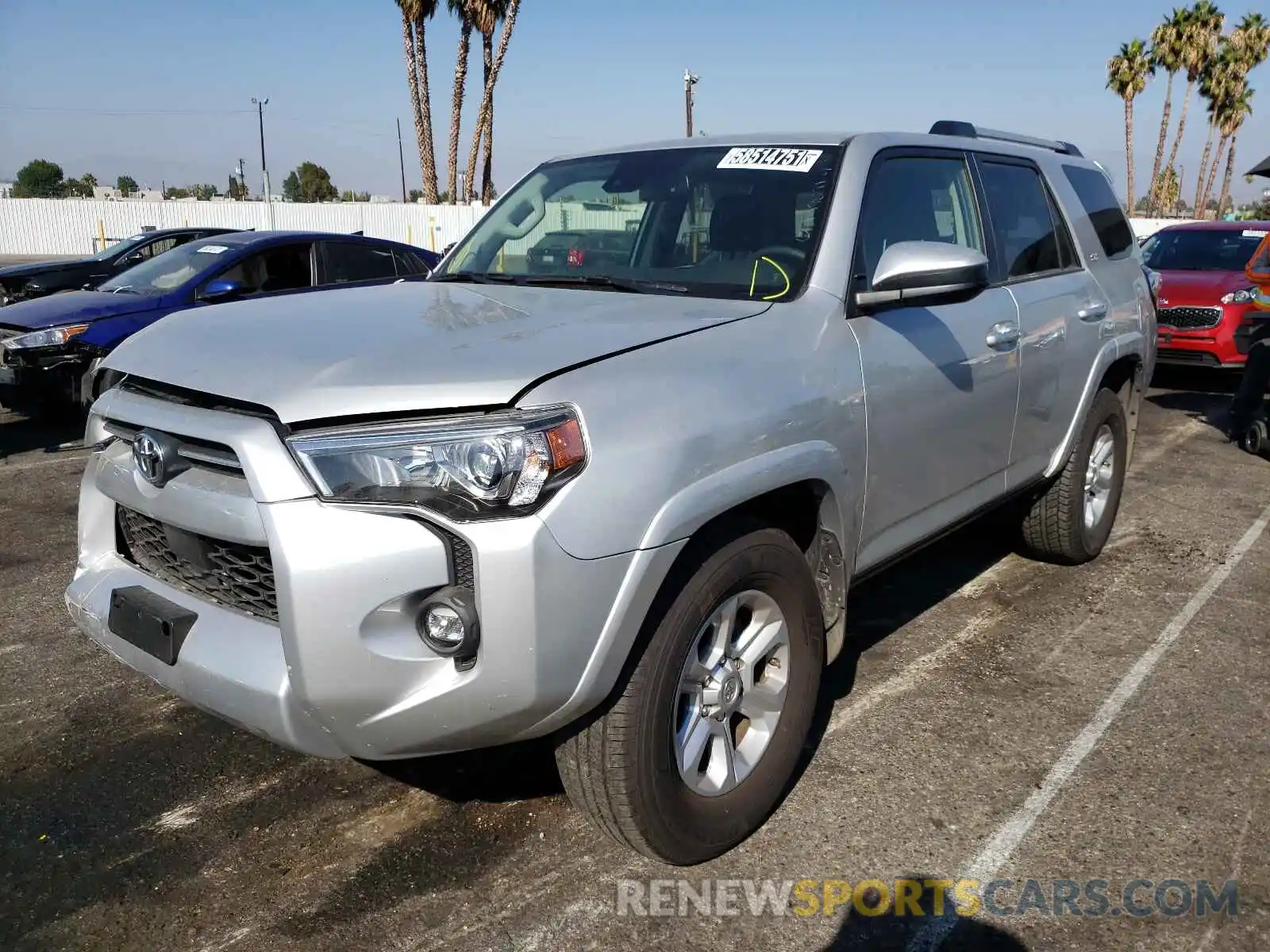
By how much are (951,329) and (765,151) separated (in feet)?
2.81

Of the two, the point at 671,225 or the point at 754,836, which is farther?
the point at 671,225

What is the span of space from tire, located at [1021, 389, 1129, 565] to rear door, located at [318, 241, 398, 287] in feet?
19.1

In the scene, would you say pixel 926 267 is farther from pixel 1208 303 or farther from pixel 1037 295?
pixel 1208 303

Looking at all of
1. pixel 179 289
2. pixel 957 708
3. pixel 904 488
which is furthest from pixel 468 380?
pixel 179 289

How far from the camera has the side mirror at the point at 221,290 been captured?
688 centimetres

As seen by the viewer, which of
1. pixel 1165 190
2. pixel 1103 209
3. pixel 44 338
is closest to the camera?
pixel 1103 209

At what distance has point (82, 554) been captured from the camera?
9.34 ft

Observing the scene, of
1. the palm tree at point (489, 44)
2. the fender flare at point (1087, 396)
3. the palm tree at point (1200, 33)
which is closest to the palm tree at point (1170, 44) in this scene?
the palm tree at point (1200, 33)

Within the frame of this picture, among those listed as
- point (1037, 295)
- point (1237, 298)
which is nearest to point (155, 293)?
point (1037, 295)

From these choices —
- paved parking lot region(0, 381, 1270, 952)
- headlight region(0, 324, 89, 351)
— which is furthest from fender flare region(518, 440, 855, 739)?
headlight region(0, 324, 89, 351)

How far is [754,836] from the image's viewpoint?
2.87 meters

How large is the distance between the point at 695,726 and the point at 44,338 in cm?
650

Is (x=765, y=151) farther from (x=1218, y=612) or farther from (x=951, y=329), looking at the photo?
(x=1218, y=612)

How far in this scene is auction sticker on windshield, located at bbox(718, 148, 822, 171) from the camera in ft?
11.0
